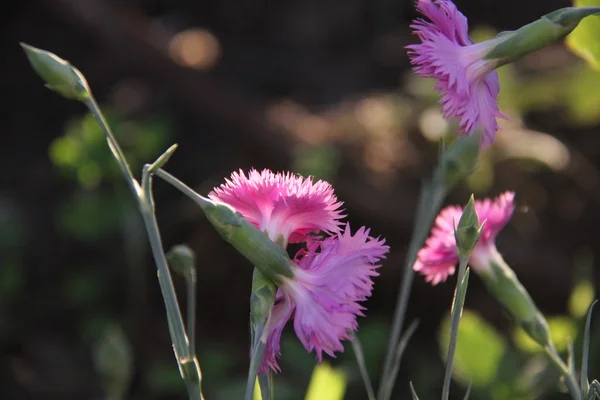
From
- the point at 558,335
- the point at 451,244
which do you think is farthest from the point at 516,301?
the point at 558,335

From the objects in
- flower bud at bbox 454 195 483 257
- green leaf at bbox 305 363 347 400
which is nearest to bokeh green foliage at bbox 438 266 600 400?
green leaf at bbox 305 363 347 400

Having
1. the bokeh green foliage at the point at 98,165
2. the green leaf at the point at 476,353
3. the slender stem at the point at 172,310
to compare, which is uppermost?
the slender stem at the point at 172,310

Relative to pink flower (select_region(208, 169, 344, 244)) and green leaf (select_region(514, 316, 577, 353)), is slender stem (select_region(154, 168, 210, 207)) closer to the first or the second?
pink flower (select_region(208, 169, 344, 244))

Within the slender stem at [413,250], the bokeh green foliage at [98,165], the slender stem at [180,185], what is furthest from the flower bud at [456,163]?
the bokeh green foliage at [98,165]

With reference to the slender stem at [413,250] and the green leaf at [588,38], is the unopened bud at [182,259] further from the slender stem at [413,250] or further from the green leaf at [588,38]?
the green leaf at [588,38]

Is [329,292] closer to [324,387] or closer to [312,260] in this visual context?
[312,260]
